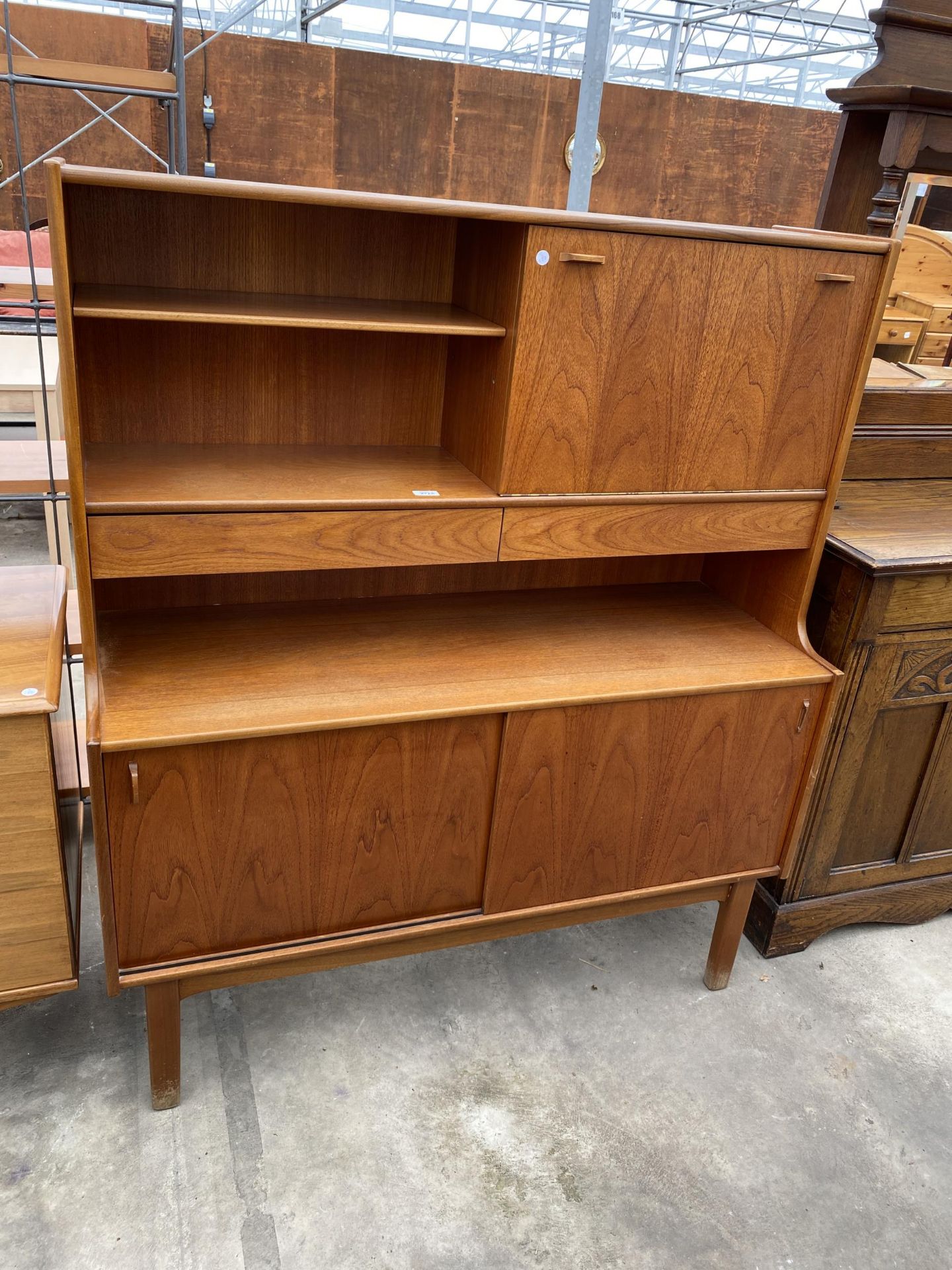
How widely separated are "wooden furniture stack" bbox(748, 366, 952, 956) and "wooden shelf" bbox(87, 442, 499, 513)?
88 cm

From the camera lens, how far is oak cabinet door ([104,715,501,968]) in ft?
5.10

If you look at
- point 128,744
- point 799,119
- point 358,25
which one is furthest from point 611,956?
point 358,25

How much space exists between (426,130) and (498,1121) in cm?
722

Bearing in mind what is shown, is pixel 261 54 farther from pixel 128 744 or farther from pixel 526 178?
pixel 128 744

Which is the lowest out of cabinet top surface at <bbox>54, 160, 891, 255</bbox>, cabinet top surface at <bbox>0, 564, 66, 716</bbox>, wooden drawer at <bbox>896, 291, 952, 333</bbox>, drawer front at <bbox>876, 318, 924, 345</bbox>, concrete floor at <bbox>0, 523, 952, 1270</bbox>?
concrete floor at <bbox>0, 523, 952, 1270</bbox>

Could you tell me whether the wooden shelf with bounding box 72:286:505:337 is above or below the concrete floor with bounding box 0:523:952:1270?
above

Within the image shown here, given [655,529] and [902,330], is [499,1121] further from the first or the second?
[902,330]

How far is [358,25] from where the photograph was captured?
392 inches

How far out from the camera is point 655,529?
184 centimetres

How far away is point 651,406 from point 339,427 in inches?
25.0

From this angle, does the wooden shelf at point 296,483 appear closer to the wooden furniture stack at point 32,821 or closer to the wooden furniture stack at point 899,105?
the wooden furniture stack at point 32,821

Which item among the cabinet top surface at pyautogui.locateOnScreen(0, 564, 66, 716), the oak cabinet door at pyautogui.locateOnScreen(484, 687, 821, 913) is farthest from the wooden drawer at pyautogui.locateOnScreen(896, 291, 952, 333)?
the cabinet top surface at pyautogui.locateOnScreen(0, 564, 66, 716)

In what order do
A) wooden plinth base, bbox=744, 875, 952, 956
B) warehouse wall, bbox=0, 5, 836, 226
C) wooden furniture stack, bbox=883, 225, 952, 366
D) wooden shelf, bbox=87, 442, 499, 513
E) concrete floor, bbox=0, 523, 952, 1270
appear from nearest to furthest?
wooden shelf, bbox=87, 442, 499, 513, concrete floor, bbox=0, 523, 952, 1270, wooden plinth base, bbox=744, 875, 952, 956, wooden furniture stack, bbox=883, 225, 952, 366, warehouse wall, bbox=0, 5, 836, 226

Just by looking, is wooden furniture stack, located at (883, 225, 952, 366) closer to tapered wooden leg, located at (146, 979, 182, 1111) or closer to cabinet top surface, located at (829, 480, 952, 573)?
cabinet top surface, located at (829, 480, 952, 573)
